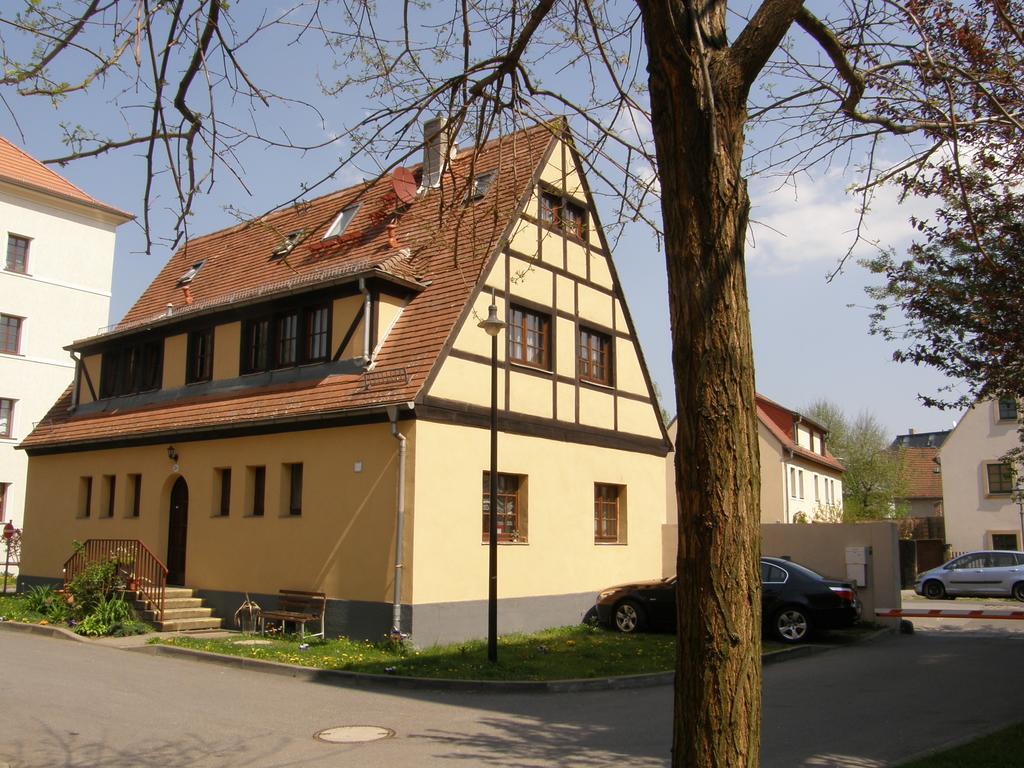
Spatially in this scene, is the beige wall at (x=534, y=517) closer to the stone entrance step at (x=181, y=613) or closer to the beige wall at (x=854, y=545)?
the beige wall at (x=854, y=545)

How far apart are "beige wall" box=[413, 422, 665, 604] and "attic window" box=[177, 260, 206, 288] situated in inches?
442

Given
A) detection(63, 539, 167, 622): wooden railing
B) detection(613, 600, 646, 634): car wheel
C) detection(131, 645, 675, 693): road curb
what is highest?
detection(63, 539, 167, 622): wooden railing

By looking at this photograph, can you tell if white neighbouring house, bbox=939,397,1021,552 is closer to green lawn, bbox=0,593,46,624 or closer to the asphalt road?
the asphalt road

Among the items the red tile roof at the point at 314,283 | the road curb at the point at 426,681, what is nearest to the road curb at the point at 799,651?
the road curb at the point at 426,681

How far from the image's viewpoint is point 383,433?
15305 mm

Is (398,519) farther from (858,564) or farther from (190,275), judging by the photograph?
(190,275)

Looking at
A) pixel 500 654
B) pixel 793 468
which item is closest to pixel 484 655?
pixel 500 654

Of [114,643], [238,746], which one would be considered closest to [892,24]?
[238,746]

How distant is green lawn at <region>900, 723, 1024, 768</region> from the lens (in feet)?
23.8

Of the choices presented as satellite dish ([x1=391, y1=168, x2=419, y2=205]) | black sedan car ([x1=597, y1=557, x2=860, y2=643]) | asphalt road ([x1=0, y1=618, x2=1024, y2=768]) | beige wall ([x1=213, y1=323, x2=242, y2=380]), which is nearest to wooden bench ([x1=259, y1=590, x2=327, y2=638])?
asphalt road ([x1=0, y1=618, x2=1024, y2=768])

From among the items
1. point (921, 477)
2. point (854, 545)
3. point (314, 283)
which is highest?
point (314, 283)

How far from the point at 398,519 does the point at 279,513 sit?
3182mm

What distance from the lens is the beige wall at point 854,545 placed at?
19281 millimetres

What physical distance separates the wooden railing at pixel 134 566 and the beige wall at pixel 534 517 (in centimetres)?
574
